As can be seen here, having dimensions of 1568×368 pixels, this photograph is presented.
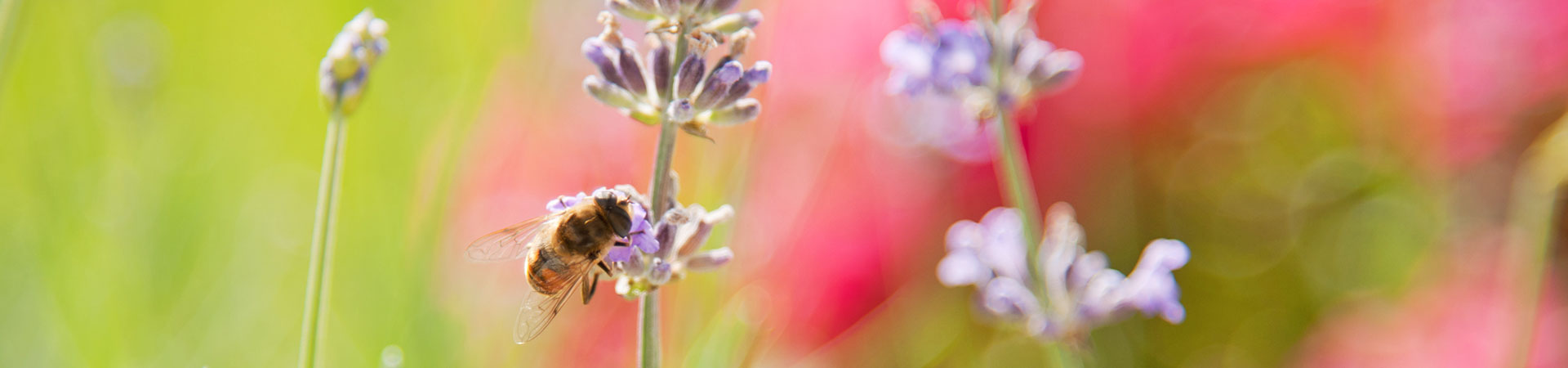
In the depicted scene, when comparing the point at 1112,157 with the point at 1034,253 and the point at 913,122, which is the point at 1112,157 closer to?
the point at 913,122

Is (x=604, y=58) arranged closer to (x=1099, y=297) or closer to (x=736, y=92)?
(x=736, y=92)

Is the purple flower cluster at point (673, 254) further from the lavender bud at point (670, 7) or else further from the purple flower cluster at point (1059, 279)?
the purple flower cluster at point (1059, 279)

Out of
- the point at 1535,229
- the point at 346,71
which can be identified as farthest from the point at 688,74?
the point at 1535,229

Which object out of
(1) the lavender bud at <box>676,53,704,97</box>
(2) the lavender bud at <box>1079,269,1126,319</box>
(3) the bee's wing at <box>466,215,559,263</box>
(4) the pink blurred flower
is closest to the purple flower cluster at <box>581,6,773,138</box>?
(1) the lavender bud at <box>676,53,704,97</box>

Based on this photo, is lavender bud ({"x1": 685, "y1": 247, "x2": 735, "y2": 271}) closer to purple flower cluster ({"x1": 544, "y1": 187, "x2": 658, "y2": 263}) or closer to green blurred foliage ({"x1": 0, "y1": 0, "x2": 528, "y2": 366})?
purple flower cluster ({"x1": 544, "y1": 187, "x2": 658, "y2": 263})

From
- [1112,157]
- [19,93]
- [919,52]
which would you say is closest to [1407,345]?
[1112,157]
